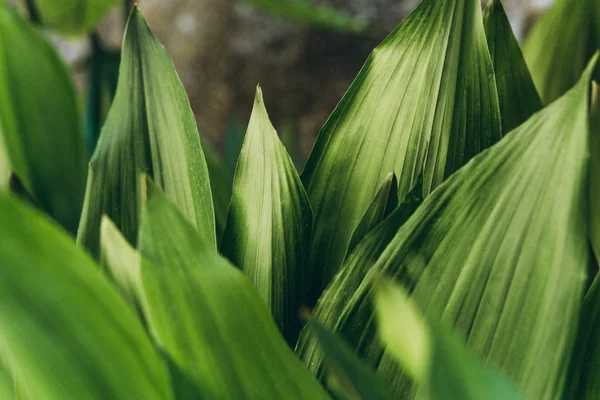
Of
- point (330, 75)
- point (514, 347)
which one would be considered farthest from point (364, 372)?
point (330, 75)

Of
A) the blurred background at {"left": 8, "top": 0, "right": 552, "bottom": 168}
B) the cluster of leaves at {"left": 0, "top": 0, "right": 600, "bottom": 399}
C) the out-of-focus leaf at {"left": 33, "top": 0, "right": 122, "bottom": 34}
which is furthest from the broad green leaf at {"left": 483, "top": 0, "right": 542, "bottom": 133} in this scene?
the blurred background at {"left": 8, "top": 0, "right": 552, "bottom": 168}

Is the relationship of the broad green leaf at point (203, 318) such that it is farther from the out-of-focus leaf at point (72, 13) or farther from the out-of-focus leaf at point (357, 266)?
the out-of-focus leaf at point (72, 13)

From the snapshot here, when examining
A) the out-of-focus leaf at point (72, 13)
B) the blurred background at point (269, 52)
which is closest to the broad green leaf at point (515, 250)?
the out-of-focus leaf at point (72, 13)

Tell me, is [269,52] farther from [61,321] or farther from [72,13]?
[61,321]

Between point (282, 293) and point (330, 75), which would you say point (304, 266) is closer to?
point (282, 293)

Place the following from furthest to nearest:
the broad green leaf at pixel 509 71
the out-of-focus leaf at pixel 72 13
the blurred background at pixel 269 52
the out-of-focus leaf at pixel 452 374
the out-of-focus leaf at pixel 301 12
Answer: the blurred background at pixel 269 52 → the out-of-focus leaf at pixel 301 12 → the out-of-focus leaf at pixel 72 13 → the broad green leaf at pixel 509 71 → the out-of-focus leaf at pixel 452 374

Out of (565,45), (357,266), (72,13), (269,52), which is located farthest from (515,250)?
(269,52)
